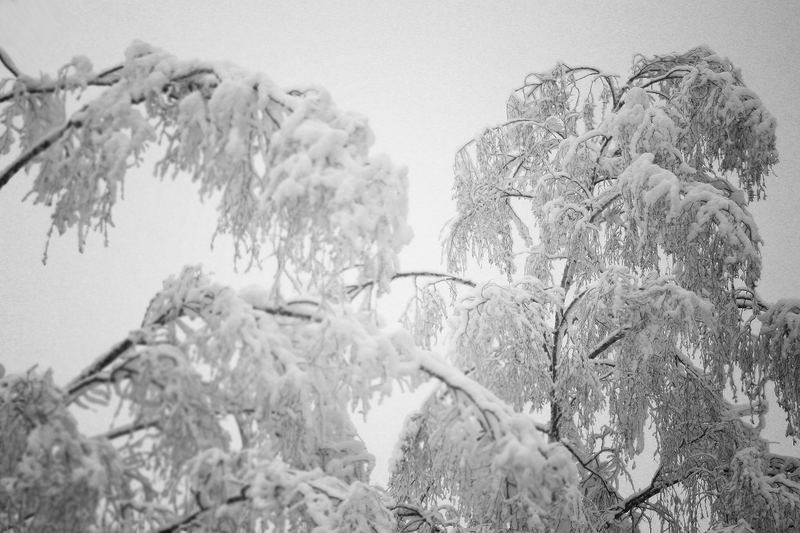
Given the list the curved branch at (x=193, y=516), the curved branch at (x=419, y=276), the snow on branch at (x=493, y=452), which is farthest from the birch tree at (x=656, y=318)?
the curved branch at (x=193, y=516)

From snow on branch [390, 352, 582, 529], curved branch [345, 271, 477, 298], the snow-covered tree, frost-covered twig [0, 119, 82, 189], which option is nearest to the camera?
the snow-covered tree

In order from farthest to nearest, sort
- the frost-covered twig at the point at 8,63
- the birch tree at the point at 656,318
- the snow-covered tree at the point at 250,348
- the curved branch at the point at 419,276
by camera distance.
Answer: the curved branch at the point at 419,276 → the birch tree at the point at 656,318 → the frost-covered twig at the point at 8,63 → the snow-covered tree at the point at 250,348

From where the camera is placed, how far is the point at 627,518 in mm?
4723

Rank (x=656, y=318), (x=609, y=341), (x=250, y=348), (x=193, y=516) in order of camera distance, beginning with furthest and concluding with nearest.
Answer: (x=609, y=341)
(x=656, y=318)
(x=250, y=348)
(x=193, y=516)

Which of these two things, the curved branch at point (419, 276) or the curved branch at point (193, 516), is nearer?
the curved branch at point (193, 516)

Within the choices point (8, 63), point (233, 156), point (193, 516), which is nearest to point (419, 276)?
point (233, 156)

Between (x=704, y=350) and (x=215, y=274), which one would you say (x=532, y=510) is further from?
(x=704, y=350)

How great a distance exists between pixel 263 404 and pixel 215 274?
0.66 m

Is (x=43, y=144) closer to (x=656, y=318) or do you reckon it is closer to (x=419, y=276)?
(x=419, y=276)

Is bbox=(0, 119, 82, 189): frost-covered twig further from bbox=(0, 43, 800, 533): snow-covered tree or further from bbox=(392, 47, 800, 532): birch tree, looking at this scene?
bbox=(392, 47, 800, 532): birch tree

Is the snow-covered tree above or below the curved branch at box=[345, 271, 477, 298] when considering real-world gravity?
below

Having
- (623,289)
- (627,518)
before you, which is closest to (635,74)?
(623,289)

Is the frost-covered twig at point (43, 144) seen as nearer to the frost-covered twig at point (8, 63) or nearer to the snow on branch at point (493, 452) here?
the frost-covered twig at point (8, 63)

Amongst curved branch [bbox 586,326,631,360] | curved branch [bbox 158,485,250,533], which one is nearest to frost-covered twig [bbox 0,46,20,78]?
curved branch [bbox 158,485,250,533]
